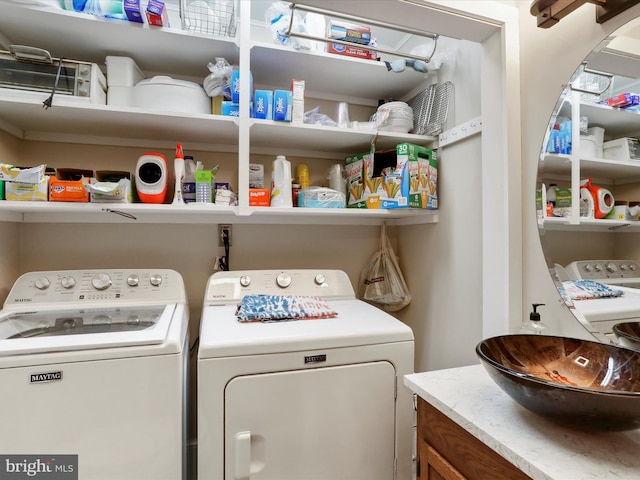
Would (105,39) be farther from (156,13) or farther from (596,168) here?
(596,168)

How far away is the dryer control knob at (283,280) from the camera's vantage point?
5.81 feet

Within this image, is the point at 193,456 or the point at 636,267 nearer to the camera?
the point at 636,267

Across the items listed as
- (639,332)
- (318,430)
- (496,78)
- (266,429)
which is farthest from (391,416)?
(496,78)

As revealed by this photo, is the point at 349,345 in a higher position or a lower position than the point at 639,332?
lower

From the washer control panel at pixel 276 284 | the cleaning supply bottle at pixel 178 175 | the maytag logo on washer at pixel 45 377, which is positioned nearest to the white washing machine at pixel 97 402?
the maytag logo on washer at pixel 45 377

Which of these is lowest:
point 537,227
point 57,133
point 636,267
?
point 636,267

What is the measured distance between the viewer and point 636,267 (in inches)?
37.7

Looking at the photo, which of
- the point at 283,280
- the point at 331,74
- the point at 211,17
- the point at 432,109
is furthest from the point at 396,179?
the point at 211,17

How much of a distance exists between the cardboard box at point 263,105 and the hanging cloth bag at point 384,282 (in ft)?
3.40

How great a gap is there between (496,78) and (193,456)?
7.63ft

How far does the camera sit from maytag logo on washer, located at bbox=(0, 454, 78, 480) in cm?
96

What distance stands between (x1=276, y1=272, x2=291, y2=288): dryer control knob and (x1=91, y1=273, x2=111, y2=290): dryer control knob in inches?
32.0

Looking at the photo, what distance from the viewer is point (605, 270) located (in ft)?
3.37

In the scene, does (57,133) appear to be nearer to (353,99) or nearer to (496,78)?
(353,99)
